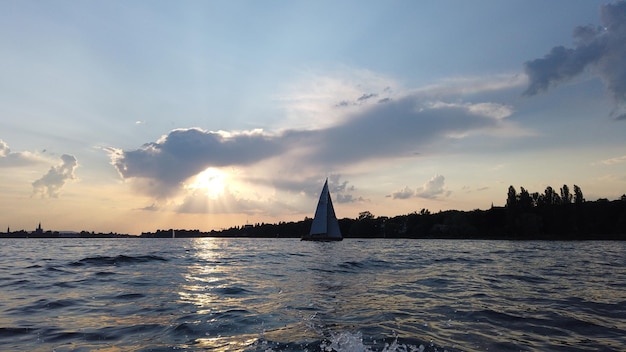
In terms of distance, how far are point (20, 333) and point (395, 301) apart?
1125 centimetres

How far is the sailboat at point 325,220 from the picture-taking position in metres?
109

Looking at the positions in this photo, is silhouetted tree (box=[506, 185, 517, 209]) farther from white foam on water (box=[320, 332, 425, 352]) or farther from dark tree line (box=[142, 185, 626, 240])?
white foam on water (box=[320, 332, 425, 352])

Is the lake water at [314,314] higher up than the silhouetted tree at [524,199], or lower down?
lower down

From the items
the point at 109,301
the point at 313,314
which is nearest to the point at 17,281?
the point at 109,301

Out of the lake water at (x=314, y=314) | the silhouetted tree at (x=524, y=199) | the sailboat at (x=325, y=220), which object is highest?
the silhouetted tree at (x=524, y=199)

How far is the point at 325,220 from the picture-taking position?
109 metres

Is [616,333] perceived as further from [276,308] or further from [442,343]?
[276,308]

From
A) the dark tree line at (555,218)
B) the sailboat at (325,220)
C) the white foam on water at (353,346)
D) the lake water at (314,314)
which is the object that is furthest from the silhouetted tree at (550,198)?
the white foam on water at (353,346)

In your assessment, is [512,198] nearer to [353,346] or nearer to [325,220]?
[325,220]

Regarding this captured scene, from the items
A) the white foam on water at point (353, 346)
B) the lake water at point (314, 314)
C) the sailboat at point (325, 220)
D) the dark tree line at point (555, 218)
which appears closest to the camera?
the white foam on water at point (353, 346)

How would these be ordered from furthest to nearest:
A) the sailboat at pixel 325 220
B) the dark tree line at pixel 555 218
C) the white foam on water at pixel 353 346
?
1. the dark tree line at pixel 555 218
2. the sailboat at pixel 325 220
3. the white foam on water at pixel 353 346

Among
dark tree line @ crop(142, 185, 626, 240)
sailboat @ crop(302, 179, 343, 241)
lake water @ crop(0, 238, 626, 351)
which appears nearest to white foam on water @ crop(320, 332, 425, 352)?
lake water @ crop(0, 238, 626, 351)

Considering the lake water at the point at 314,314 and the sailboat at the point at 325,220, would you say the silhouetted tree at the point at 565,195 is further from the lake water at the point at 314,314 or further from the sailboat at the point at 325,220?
the lake water at the point at 314,314

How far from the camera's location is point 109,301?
1456cm
